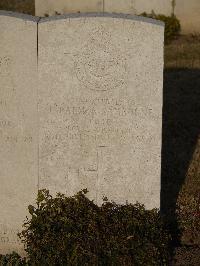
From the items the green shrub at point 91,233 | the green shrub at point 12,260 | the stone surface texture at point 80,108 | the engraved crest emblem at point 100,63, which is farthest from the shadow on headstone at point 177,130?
the engraved crest emblem at point 100,63

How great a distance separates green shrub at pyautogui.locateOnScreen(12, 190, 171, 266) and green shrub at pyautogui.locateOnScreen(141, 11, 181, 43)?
10587 mm

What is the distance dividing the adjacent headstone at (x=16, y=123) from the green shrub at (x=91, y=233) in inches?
6.9

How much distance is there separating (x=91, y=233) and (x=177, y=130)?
4.19m

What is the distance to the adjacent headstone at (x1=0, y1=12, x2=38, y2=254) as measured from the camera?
4.69m

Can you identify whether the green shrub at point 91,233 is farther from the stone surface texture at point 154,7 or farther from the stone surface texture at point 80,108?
the stone surface texture at point 154,7

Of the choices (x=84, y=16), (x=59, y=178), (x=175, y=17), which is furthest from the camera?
(x=175, y=17)

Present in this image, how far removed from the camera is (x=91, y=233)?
465 centimetres

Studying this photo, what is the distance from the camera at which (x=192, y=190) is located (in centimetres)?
652

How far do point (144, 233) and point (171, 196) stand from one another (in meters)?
1.74

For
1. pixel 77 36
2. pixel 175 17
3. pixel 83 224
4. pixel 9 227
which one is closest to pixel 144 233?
pixel 83 224

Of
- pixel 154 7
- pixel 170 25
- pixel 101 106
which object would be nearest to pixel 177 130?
pixel 101 106

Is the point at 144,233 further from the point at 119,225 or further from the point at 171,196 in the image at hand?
the point at 171,196

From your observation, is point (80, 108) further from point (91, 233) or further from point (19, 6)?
point (19, 6)

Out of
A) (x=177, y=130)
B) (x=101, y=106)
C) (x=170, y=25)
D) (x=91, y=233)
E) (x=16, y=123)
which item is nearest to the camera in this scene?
(x=91, y=233)
